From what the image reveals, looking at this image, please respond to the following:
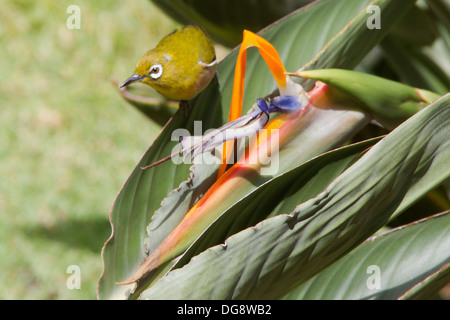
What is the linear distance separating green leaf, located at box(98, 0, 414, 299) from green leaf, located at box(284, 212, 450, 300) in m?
0.24

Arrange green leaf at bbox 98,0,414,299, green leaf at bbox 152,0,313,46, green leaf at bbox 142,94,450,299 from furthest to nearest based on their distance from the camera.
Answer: green leaf at bbox 152,0,313,46, green leaf at bbox 98,0,414,299, green leaf at bbox 142,94,450,299

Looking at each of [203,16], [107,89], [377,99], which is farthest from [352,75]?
[107,89]

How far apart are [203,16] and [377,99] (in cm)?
50

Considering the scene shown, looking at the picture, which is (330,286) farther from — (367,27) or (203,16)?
(203,16)

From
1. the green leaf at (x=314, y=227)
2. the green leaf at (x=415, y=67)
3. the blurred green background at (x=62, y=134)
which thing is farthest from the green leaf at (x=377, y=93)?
the blurred green background at (x=62, y=134)

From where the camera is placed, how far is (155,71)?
75 centimetres

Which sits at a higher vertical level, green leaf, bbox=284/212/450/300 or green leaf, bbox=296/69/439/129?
green leaf, bbox=296/69/439/129

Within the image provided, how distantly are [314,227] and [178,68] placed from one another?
A: 0.31m

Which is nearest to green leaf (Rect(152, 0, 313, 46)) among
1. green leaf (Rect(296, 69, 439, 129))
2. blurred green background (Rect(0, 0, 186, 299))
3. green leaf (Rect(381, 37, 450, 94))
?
green leaf (Rect(381, 37, 450, 94))

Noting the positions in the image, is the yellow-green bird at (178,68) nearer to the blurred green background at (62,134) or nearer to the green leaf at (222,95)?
the green leaf at (222,95)

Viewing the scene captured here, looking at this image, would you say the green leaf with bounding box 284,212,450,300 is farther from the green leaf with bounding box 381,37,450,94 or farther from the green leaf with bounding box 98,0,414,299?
the green leaf with bounding box 381,37,450,94

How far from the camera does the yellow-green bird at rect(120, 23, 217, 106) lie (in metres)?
0.75

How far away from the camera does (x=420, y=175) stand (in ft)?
2.01

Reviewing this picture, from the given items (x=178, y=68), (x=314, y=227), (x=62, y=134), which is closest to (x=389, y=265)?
(x=314, y=227)
